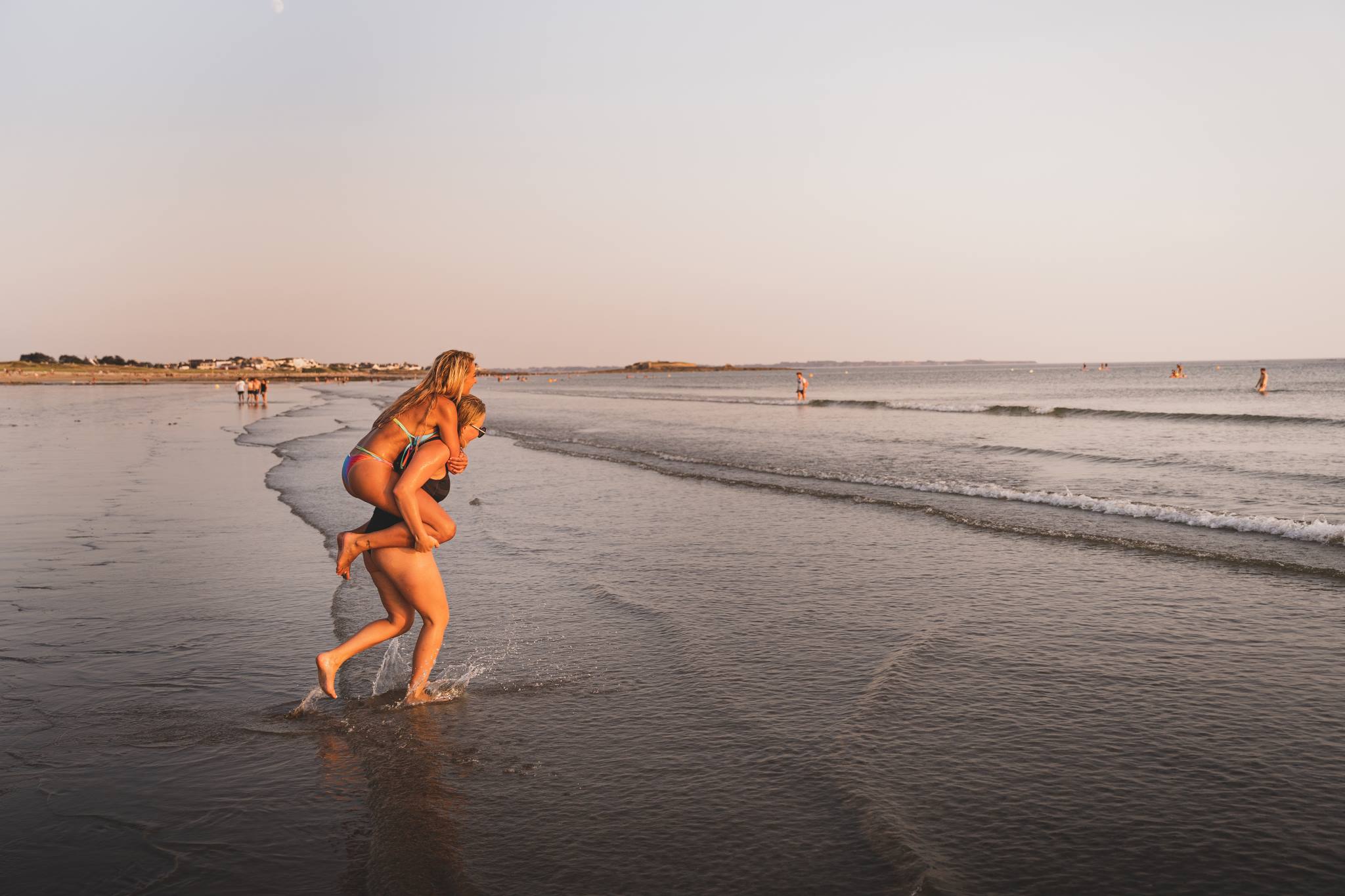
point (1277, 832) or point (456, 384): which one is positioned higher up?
point (456, 384)

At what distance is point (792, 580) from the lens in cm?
891

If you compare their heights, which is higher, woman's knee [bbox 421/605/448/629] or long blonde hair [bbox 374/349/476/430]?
long blonde hair [bbox 374/349/476/430]

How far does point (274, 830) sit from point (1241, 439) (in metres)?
28.4

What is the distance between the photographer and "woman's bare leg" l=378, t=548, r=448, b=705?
17.2ft

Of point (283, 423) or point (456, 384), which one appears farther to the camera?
point (283, 423)

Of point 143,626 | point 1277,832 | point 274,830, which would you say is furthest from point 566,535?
point 1277,832

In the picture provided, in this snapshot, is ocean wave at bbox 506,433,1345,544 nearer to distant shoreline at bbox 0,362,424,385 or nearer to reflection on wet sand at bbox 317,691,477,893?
reflection on wet sand at bbox 317,691,477,893

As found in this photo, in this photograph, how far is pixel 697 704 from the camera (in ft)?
17.9

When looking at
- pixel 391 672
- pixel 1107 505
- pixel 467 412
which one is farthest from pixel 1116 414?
pixel 467 412

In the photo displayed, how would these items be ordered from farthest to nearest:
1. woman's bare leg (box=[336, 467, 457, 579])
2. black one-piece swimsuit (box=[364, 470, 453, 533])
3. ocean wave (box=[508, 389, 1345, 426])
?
1. ocean wave (box=[508, 389, 1345, 426])
2. black one-piece swimsuit (box=[364, 470, 453, 533])
3. woman's bare leg (box=[336, 467, 457, 579])

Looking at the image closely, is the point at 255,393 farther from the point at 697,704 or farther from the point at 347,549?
the point at 697,704

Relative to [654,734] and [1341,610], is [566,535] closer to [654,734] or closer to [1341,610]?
[654,734]

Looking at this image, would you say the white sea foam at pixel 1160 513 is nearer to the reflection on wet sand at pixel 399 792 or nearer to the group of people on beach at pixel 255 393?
the reflection on wet sand at pixel 399 792

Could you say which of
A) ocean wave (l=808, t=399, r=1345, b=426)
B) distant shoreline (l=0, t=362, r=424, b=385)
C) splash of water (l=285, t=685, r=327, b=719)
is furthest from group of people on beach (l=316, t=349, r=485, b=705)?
distant shoreline (l=0, t=362, r=424, b=385)
